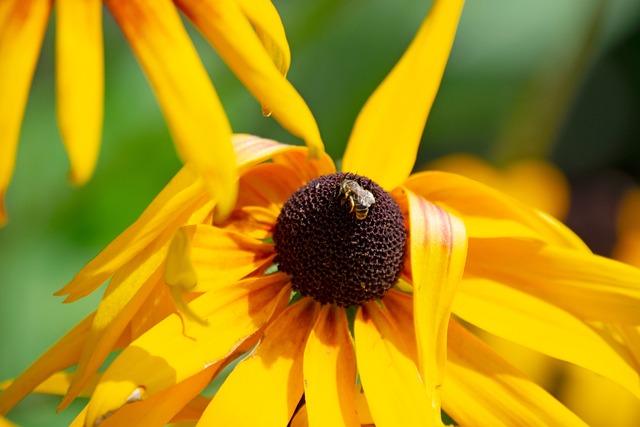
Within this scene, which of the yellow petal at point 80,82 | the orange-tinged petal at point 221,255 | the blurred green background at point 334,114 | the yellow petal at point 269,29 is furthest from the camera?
the blurred green background at point 334,114

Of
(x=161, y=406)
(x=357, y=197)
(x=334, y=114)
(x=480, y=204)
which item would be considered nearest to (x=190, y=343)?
(x=161, y=406)

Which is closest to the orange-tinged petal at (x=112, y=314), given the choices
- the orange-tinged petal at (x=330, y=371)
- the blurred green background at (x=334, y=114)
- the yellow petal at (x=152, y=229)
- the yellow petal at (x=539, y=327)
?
the yellow petal at (x=152, y=229)

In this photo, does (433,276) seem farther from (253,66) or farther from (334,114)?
(334,114)

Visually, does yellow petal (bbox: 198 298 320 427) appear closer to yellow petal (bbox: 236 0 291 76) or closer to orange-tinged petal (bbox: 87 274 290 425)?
orange-tinged petal (bbox: 87 274 290 425)

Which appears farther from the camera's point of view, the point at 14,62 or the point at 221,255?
the point at 221,255

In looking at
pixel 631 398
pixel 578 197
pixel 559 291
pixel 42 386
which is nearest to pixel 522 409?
pixel 559 291

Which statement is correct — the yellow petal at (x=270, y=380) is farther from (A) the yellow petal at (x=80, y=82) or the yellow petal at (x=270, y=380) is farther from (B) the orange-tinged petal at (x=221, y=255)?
(A) the yellow petal at (x=80, y=82)

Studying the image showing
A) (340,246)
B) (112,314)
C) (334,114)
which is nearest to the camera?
(112,314)

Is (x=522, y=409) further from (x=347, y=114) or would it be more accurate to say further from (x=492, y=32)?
(x=492, y=32)
